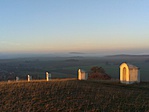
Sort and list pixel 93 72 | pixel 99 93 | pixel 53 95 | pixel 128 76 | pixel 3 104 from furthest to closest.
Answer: pixel 93 72
pixel 128 76
pixel 99 93
pixel 53 95
pixel 3 104

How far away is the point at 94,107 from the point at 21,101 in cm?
466

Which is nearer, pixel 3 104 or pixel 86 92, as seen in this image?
pixel 3 104

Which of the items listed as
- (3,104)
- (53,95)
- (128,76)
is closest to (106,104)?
(53,95)

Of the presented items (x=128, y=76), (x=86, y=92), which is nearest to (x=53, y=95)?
(x=86, y=92)

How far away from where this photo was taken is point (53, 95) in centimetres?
1452

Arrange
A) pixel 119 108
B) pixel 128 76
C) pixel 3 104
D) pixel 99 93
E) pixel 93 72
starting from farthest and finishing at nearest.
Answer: pixel 93 72, pixel 128 76, pixel 99 93, pixel 3 104, pixel 119 108

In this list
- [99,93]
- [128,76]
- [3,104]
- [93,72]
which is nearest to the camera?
[3,104]

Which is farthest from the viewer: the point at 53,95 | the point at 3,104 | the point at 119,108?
the point at 53,95

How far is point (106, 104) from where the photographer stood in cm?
1273

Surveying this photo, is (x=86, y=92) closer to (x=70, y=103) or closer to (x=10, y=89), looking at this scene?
(x=70, y=103)

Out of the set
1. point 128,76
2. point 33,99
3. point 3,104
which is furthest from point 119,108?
point 128,76

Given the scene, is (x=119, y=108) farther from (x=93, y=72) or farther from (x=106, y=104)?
(x=93, y=72)

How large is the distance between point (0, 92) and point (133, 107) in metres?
9.50

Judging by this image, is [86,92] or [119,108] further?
[86,92]
